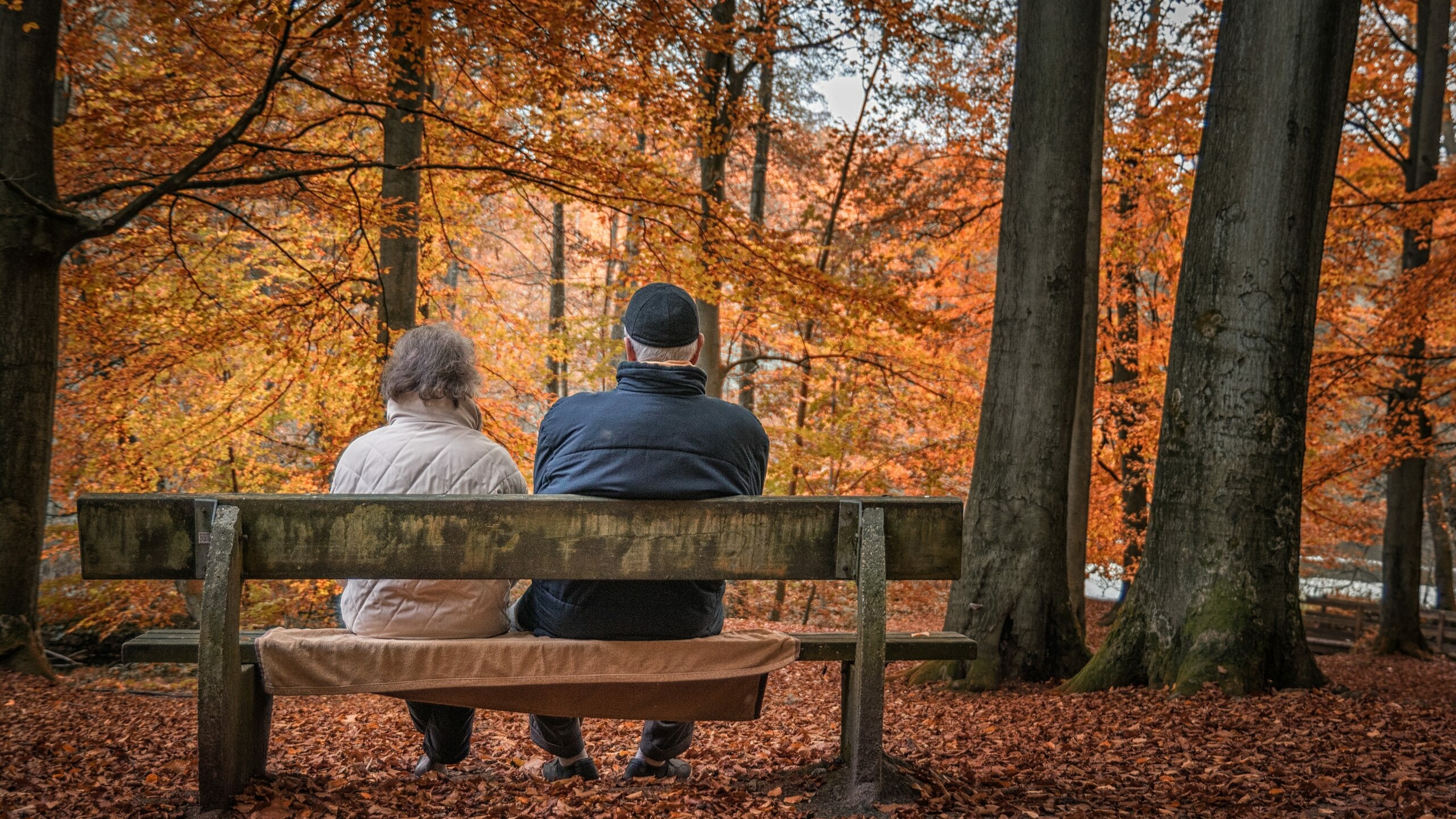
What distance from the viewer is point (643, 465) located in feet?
9.06

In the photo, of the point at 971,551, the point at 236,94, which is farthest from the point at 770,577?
the point at 236,94

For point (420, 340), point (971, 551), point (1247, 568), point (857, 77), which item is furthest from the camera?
point (857, 77)

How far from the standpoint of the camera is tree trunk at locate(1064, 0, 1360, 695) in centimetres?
479

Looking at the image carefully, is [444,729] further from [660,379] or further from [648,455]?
[660,379]

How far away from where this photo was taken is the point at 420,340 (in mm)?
3168

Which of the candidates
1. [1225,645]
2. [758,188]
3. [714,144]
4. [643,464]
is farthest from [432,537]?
[758,188]

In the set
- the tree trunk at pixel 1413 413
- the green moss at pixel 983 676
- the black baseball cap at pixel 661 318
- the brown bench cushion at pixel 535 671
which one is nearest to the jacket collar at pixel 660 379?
the black baseball cap at pixel 661 318

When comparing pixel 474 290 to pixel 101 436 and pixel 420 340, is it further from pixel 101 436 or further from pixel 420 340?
pixel 420 340

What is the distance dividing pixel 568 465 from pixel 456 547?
16.4 inches

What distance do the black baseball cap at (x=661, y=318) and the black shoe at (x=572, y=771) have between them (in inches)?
60.2

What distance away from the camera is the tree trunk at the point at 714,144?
815 centimetres

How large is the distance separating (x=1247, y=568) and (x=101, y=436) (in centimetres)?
957

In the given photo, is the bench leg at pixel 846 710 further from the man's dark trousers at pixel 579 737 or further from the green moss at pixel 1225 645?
the green moss at pixel 1225 645

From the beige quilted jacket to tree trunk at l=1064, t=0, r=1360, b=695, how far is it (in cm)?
358
